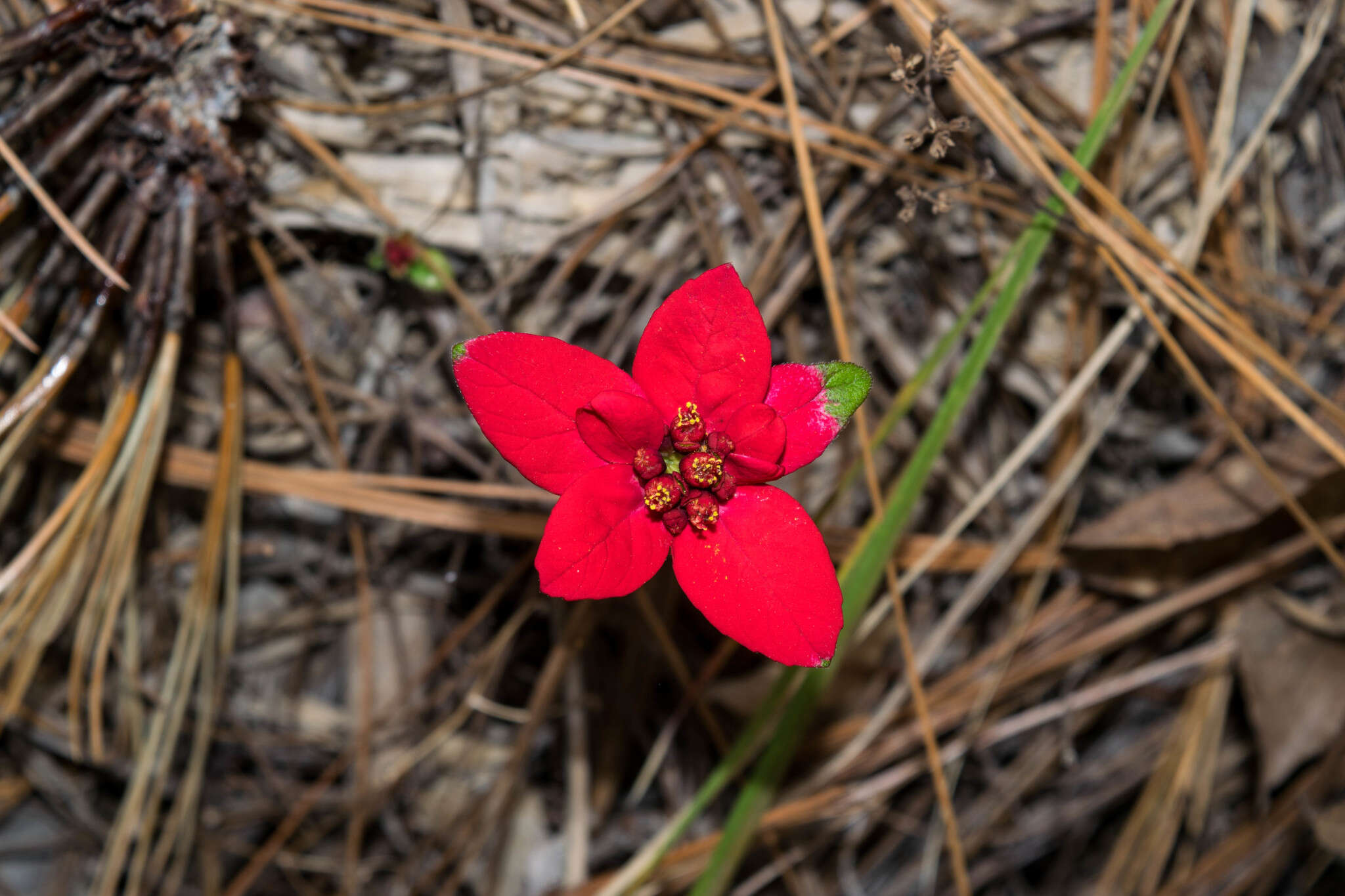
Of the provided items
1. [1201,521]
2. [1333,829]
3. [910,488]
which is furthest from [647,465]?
[1333,829]

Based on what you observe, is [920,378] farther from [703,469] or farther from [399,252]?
[399,252]

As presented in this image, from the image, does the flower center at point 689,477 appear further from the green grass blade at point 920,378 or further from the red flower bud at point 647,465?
the green grass blade at point 920,378

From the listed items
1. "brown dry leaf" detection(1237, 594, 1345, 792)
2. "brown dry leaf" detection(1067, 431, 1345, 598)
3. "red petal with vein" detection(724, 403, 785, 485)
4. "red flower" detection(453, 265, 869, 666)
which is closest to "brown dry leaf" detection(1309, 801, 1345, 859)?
"brown dry leaf" detection(1237, 594, 1345, 792)

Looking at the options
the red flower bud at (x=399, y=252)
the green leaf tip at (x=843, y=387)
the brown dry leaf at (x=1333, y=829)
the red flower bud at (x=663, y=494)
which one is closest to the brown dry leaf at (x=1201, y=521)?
the brown dry leaf at (x=1333, y=829)

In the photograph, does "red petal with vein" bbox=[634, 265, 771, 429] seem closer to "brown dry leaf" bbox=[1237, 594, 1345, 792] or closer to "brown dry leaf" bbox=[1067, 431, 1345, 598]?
"brown dry leaf" bbox=[1067, 431, 1345, 598]

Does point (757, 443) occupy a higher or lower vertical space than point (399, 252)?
lower

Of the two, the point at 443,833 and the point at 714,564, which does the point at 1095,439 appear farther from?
the point at 443,833

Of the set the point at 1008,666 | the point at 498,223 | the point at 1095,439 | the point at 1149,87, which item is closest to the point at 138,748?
the point at 498,223
